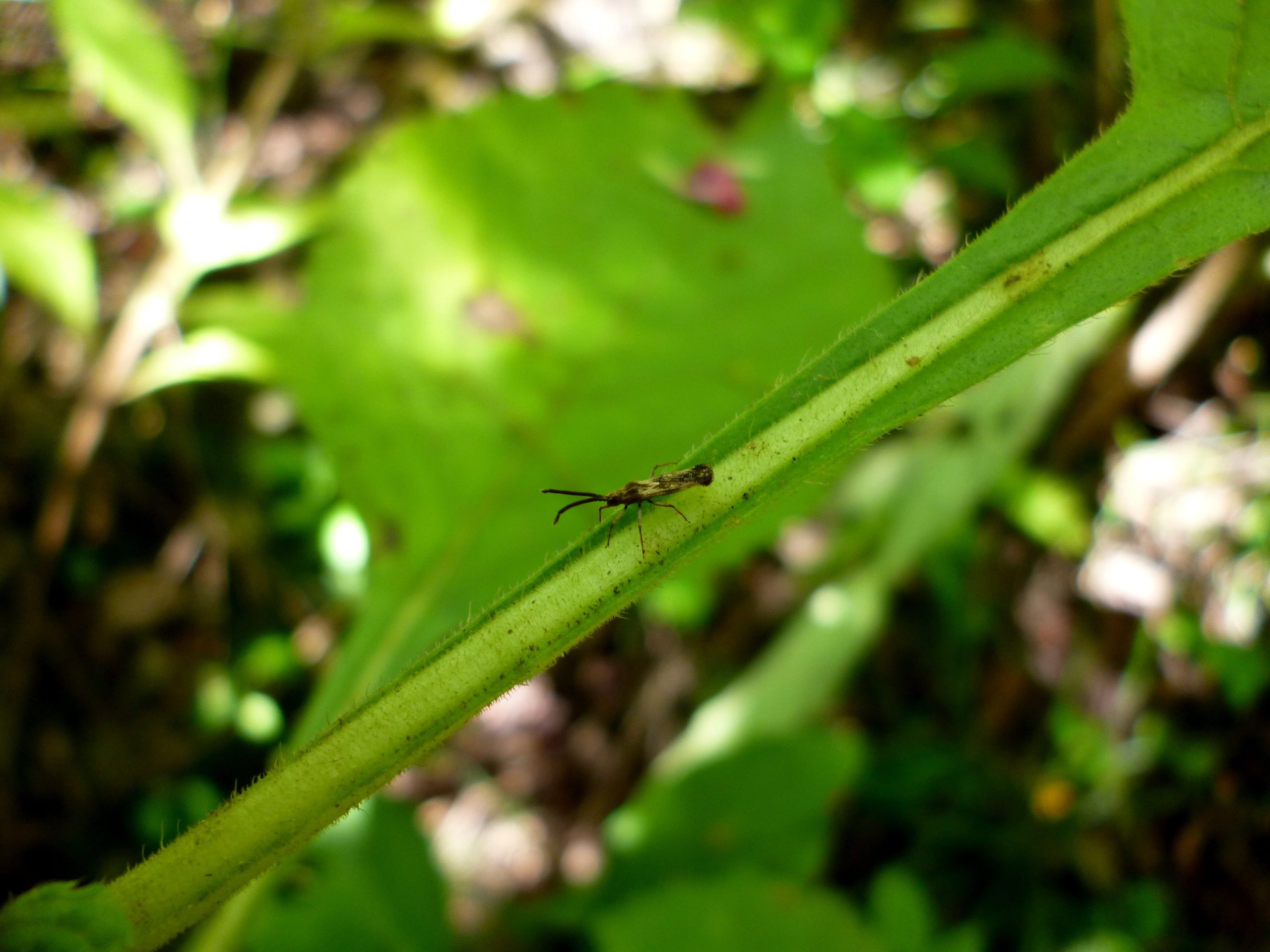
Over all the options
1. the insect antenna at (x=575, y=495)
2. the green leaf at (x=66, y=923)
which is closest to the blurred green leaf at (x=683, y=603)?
the insect antenna at (x=575, y=495)

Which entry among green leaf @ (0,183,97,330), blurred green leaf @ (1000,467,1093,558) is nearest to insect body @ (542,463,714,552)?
green leaf @ (0,183,97,330)

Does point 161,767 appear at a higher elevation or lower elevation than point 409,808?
lower

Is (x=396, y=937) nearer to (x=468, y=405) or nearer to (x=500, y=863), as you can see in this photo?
(x=500, y=863)

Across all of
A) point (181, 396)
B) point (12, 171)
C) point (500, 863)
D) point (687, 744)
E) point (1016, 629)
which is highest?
point (12, 171)

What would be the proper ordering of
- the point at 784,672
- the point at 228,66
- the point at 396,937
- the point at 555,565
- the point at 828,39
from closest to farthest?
the point at 555,565 → the point at 396,937 → the point at 784,672 → the point at 828,39 → the point at 228,66

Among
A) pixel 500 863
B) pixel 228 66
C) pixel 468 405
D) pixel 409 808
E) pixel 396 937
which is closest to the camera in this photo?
pixel 468 405

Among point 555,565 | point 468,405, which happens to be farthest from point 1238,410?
point 555,565
